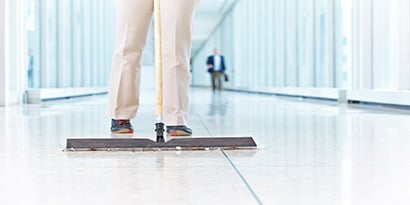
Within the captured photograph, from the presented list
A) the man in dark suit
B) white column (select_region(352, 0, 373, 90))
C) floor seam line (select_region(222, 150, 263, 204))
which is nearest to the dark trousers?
the man in dark suit

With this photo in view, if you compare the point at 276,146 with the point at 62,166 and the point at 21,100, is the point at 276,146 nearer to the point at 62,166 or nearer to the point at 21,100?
the point at 62,166

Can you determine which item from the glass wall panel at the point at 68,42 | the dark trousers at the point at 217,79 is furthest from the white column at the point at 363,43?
the dark trousers at the point at 217,79

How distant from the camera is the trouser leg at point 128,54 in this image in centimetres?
272

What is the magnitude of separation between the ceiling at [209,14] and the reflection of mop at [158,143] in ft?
53.3

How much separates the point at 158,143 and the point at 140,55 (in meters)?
0.68

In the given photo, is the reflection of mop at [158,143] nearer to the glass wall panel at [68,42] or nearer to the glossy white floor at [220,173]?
the glossy white floor at [220,173]

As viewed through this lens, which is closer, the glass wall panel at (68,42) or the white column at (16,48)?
the white column at (16,48)

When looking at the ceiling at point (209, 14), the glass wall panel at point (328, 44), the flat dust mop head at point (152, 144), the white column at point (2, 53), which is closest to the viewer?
the flat dust mop head at point (152, 144)

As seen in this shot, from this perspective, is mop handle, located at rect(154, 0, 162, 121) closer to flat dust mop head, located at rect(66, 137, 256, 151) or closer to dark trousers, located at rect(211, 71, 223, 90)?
flat dust mop head, located at rect(66, 137, 256, 151)

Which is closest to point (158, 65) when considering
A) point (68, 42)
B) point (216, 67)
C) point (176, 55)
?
point (176, 55)

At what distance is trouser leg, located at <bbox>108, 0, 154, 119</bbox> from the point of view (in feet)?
8.94

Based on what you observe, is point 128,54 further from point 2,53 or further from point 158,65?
point 2,53

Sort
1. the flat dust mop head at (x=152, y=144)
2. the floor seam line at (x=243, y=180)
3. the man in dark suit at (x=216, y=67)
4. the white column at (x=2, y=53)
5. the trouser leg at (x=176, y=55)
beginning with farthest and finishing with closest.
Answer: the man in dark suit at (x=216, y=67)
the white column at (x=2, y=53)
the trouser leg at (x=176, y=55)
the flat dust mop head at (x=152, y=144)
the floor seam line at (x=243, y=180)

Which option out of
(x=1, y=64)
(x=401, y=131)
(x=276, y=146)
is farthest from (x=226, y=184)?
(x=1, y=64)
